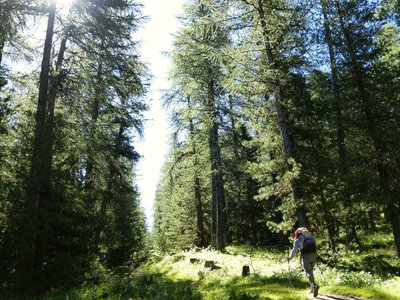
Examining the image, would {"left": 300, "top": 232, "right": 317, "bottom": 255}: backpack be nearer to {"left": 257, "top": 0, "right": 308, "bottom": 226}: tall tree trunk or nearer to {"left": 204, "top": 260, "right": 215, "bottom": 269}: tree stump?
{"left": 257, "top": 0, "right": 308, "bottom": 226}: tall tree trunk

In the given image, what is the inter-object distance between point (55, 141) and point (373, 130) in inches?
462

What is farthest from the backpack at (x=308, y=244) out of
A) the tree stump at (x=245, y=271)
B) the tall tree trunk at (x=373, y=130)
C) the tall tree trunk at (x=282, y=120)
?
the tall tree trunk at (x=373, y=130)

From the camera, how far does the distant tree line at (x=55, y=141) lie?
10867 mm

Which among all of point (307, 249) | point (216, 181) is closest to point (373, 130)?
point (307, 249)

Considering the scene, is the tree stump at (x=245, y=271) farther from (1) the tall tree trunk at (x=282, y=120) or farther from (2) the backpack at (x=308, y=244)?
(2) the backpack at (x=308, y=244)

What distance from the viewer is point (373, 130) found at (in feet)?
41.4

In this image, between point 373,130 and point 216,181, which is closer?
point 373,130

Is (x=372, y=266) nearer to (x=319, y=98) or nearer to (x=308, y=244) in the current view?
(x=308, y=244)

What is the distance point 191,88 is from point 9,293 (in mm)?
14096

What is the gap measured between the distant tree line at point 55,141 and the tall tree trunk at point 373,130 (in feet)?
28.9

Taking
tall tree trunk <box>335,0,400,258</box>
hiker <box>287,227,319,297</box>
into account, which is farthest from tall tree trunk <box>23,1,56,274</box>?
tall tree trunk <box>335,0,400,258</box>

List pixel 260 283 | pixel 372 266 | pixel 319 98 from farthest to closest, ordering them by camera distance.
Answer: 1. pixel 319 98
2. pixel 372 266
3. pixel 260 283

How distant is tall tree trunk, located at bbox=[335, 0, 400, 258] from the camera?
1209cm

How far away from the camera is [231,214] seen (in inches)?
1199
